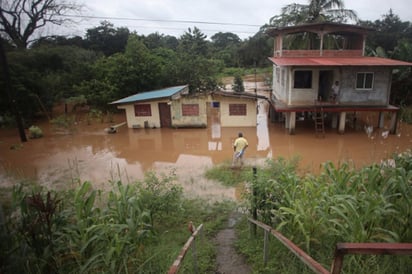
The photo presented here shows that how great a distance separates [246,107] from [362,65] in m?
A: 5.82

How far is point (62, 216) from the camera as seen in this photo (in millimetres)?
3395

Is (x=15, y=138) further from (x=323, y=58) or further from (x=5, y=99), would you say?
(x=323, y=58)

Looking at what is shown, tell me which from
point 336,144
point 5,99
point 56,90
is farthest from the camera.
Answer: point 56,90

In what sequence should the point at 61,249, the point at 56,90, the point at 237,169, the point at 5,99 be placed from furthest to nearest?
the point at 56,90
the point at 5,99
the point at 237,169
the point at 61,249

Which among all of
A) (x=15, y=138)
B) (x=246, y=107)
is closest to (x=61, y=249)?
(x=246, y=107)

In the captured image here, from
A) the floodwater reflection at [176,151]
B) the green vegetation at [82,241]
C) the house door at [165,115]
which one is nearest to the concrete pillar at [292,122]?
the floodwater reflection at [176,151]

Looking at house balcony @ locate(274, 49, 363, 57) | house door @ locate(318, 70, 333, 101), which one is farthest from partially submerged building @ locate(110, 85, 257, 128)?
house door @ locate(318, 70, 333, 101)

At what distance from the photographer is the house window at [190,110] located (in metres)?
15.2

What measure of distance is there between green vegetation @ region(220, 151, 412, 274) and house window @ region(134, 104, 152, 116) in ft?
41.7

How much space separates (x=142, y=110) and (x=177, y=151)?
5.00 m

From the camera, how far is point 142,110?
1567 centimetres

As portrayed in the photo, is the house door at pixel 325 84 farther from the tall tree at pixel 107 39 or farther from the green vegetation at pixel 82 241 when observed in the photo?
the tall tree at pixel 107 39

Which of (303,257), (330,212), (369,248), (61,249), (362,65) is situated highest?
(362,65)

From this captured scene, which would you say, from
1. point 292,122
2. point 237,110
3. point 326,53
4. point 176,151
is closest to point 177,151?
point 176,151
